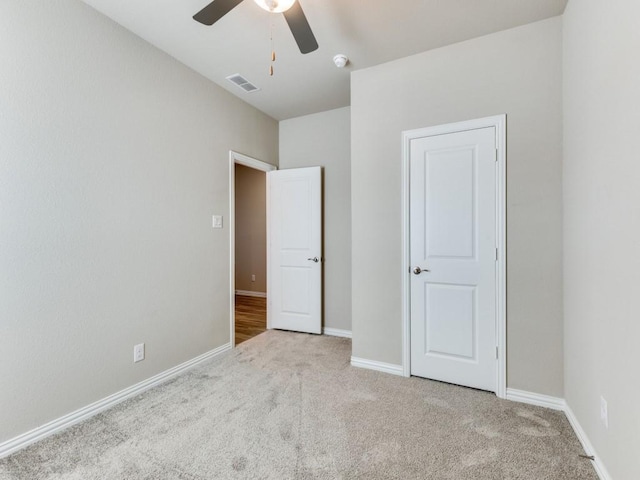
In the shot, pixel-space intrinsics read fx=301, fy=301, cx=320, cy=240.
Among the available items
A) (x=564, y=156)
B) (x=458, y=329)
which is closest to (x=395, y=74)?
(x=564, y=156)

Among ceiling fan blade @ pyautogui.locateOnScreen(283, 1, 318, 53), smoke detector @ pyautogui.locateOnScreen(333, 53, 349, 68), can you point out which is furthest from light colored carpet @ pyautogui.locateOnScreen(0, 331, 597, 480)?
smoke detector @ pyautogui.locateOnScreen(333, 53, 349, 68)

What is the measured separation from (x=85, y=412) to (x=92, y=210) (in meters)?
1.34

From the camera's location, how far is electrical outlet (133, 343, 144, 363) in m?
2.31

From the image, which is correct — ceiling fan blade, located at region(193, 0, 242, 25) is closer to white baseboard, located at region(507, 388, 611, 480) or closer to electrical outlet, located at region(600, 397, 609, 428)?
electrical outlet, located at region(600, 397, 609, 428)

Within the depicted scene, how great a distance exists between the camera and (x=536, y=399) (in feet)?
6.97

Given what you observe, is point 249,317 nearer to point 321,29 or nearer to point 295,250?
point 295,250

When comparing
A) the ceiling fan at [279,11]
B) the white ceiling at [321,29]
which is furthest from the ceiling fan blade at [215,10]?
the white ceiling at [321,29]

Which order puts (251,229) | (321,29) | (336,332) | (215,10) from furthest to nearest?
(251,229) < (336,332) < (321,29) < (215,10)

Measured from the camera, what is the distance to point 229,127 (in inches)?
127

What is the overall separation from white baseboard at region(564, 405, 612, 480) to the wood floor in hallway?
2939mm

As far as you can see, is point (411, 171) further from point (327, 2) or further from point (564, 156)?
point (327, 2)

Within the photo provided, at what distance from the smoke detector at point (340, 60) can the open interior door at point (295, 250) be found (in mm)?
1287

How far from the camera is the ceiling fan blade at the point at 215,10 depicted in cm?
152

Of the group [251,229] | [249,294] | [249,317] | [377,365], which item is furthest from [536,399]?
[251,229]
